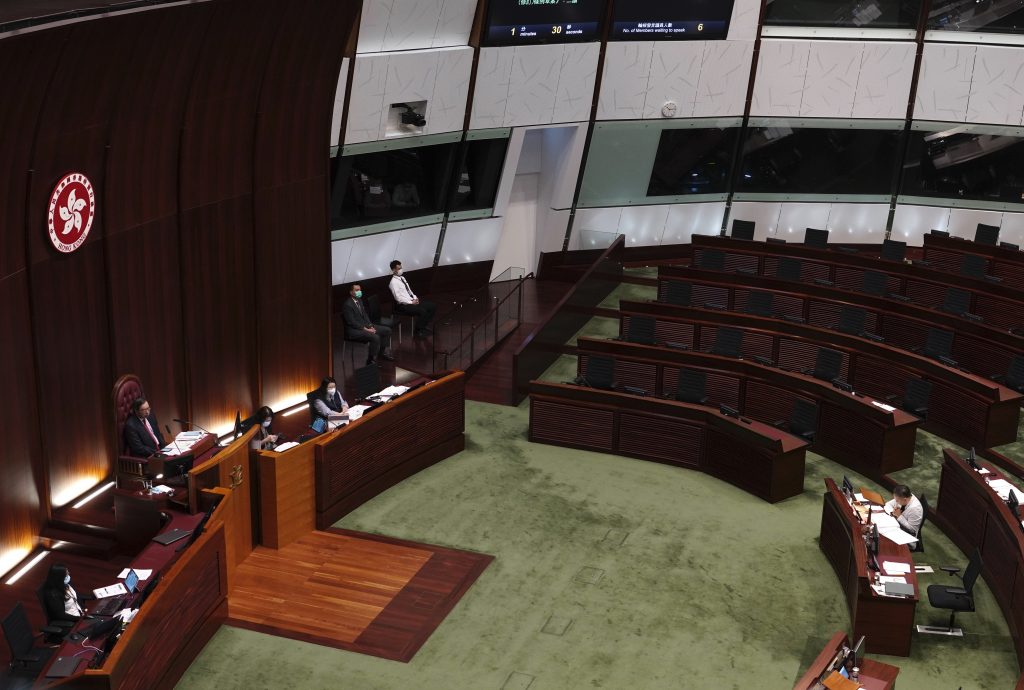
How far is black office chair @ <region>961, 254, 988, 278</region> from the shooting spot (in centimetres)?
1412

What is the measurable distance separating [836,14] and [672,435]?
6929 mm

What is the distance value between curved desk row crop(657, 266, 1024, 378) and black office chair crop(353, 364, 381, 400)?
13.6 feet

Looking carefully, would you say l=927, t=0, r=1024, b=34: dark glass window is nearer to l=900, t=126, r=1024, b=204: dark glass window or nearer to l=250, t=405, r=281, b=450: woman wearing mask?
l=900, t=126, r=1024, b=204: dark glass window

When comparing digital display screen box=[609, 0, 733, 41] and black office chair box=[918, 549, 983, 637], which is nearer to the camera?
black office chair box=[918, 549, 983, 637]

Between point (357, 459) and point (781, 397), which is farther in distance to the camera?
point (781, 397)

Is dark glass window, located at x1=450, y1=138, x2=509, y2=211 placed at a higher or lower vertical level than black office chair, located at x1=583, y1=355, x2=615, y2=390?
higher

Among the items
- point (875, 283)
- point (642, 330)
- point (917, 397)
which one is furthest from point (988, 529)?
point (875, 283)

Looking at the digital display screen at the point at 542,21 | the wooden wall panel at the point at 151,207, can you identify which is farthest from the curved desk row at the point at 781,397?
the wooden wall panel at the point at 151,207

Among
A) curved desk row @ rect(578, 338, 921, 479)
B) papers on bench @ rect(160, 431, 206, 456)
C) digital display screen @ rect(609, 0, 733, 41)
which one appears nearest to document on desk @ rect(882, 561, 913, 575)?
curved desk row @ rect(578, 338, 921, 479)

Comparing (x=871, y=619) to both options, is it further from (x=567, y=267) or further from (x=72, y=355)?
(x=567, y=267)

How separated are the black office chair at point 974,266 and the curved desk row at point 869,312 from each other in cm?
124

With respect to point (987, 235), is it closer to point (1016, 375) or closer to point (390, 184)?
point (1016, 375)

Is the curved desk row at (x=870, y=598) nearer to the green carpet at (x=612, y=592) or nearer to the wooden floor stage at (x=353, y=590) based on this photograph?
the green carpet at (x=612, y=592)

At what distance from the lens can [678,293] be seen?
46.5ft
